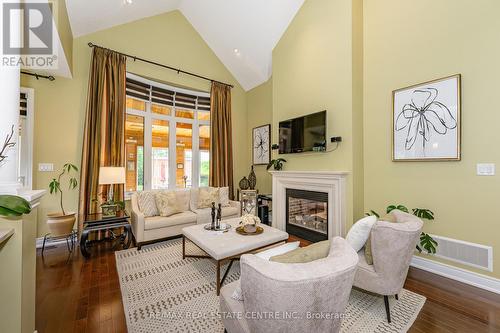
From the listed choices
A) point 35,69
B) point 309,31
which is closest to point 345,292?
point 309,31

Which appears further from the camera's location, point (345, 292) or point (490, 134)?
point (490, 134)

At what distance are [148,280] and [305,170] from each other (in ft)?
9.51

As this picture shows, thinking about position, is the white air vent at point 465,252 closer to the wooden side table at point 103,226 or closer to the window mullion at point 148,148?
the wooden side table at point 103,226

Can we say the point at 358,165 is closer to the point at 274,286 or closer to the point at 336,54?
the point at 336,54

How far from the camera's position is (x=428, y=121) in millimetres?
2652

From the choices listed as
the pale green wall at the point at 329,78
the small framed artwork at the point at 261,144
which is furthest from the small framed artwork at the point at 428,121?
the small framed artwork at the point at 261,144

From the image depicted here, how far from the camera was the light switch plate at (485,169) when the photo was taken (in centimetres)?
223

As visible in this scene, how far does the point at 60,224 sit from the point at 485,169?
5384 millimetres

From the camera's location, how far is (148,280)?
2387mm

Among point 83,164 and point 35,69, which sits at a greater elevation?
point 35,69

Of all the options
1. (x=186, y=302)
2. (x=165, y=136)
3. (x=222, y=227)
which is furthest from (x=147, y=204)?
(x=186, y=302)

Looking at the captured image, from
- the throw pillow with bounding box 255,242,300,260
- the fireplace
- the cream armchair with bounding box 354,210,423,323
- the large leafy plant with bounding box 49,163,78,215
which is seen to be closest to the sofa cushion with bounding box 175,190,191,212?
the large leafy plant with bounding box 49,163,78,215

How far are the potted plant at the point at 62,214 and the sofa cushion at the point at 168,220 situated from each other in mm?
1046

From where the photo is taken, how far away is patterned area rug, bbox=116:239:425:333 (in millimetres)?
1736
